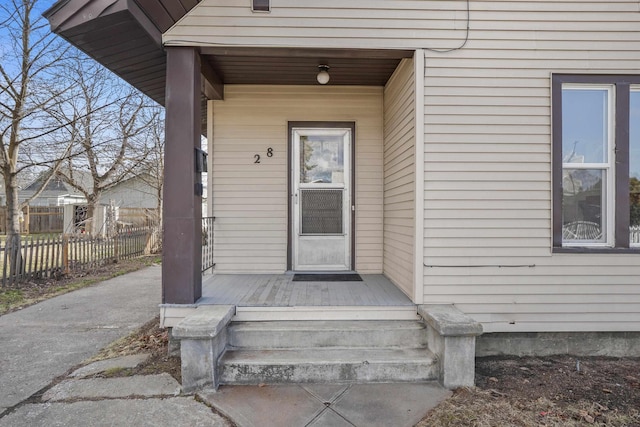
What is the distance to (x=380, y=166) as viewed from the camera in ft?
15.3

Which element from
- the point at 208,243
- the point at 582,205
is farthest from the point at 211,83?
the point at 582,205

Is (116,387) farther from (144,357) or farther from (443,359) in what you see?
(443,359)

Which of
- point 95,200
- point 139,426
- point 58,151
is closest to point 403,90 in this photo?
point 139,426

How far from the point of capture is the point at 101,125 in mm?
9094

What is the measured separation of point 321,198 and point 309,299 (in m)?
1.74

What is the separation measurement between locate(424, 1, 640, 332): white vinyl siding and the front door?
5.21 ft

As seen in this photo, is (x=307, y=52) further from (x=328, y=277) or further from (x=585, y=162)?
(x=585, y=162)

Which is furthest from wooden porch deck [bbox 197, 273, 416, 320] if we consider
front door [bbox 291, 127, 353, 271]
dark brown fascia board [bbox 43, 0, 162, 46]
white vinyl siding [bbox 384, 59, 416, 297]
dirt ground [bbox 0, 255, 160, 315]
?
dirt ground [bbox 0, 255, 160, 315]

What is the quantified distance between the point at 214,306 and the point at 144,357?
882 mm

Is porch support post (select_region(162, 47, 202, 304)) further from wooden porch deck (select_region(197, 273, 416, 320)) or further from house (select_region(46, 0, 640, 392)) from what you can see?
wooden porch deck (select_region(197, 273, 416, 320))

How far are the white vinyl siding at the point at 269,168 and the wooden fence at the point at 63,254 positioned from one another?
13.3ft

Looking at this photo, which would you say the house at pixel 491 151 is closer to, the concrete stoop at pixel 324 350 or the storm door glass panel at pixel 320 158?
the concrete stoop at pixel 324 350

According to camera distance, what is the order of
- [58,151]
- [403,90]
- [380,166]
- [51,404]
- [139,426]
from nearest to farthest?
[139,426] < [51,404] < [403,90] < [380,166] < [58,151]

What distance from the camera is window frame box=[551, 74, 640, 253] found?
326 centimetres
